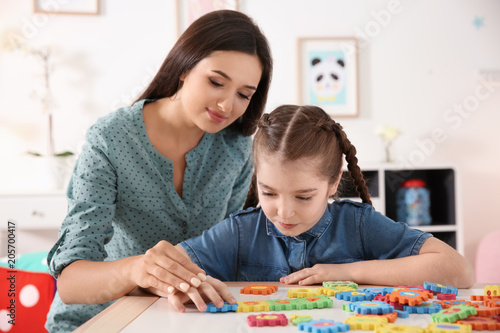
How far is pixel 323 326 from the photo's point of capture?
2.20 ft

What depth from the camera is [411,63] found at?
10.5 ft

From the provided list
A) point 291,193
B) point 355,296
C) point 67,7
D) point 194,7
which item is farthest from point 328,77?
point 355,296

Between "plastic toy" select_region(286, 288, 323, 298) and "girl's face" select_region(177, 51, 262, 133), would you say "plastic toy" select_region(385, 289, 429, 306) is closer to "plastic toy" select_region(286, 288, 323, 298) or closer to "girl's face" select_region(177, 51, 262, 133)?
"plastic toy" select_region(286, 288, 323, 298)

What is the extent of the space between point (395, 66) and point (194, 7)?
1262 mm

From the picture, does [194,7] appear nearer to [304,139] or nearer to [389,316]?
[304,139]

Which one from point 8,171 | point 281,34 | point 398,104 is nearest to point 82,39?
point 8,171

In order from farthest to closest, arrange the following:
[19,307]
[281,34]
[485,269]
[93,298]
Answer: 1. [281,34]
2. [485,269]
3. [19,307]
4. [93,298]

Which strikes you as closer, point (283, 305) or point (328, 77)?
point (283, 305)

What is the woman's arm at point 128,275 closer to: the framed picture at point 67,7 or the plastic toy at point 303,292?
the plastic toy at point 303,292

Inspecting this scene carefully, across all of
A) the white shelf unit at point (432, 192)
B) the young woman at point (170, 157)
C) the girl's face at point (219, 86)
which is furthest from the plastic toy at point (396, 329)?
the white shelf unit at point (432, 192)

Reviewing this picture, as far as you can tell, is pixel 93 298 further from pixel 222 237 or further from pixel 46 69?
pixel 46 69

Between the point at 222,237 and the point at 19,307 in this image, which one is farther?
the point at 19,307

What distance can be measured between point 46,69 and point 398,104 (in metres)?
2.09

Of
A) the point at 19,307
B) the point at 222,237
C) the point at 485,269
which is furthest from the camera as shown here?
the point at 485,269
